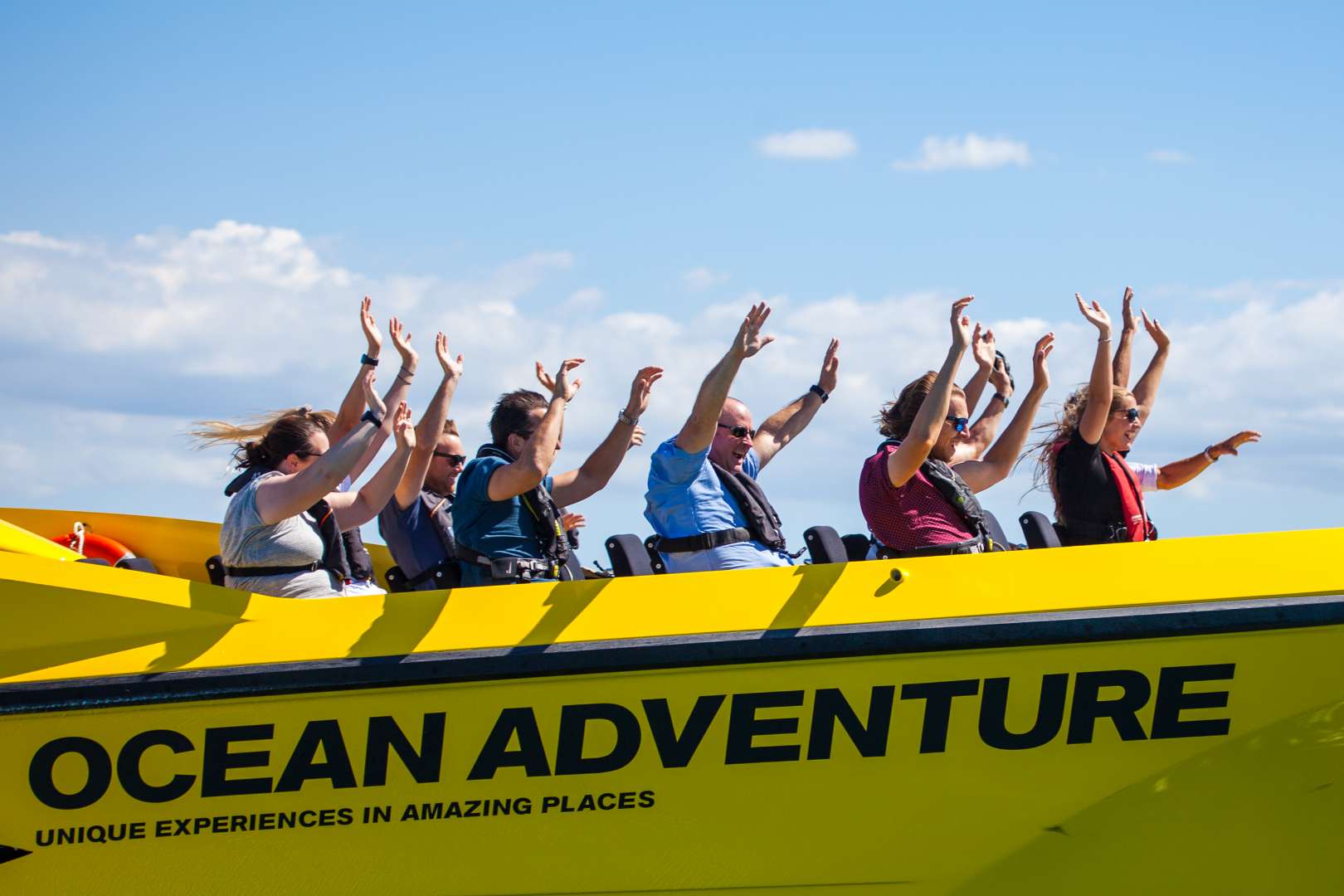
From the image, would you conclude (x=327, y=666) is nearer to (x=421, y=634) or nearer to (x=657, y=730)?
(x=421, y=634)

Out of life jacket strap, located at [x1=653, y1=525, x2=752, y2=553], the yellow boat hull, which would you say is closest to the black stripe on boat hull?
the yellow boat hull

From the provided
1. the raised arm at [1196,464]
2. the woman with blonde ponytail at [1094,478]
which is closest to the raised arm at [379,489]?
the woman with blonde ponytail at [1094,478]

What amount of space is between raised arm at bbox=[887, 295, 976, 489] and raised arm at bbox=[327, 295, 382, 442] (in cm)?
169

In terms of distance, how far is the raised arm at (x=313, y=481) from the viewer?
3770 millimetres

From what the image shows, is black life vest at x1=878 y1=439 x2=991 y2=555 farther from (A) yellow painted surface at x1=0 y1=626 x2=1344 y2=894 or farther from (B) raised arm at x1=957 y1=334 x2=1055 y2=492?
(A) yellow painted surface at x1=0 y1=626 x2=1344 y2=894

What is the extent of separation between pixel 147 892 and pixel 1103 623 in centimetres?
231

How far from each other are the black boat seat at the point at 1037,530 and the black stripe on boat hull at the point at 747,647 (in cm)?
247

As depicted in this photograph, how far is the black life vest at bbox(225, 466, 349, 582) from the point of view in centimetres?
407

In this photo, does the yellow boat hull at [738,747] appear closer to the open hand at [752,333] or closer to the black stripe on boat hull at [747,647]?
the black stripe on boat hull at [747,647]

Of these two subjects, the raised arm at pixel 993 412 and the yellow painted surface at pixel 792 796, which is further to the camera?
the raised arm at pixel 993 412

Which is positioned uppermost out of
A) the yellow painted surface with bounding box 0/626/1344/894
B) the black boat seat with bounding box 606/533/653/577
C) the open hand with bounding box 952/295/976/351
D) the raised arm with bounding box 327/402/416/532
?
the open hand with bounding box 952/295/976/351

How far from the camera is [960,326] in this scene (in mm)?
4715

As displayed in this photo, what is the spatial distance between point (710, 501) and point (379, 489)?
1252 millimetres

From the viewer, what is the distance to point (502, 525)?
16.6 ft
